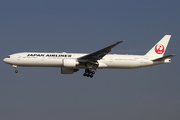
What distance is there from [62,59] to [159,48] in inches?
579

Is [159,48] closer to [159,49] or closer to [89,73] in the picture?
[159,49]

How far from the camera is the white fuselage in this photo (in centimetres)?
5225

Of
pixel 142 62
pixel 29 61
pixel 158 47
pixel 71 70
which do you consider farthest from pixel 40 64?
pixel 158 47

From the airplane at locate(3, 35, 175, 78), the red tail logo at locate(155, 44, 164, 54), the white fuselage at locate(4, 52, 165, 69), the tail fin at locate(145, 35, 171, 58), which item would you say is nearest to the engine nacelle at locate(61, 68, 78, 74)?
the airplane at locate(3, 35, 175, 78)

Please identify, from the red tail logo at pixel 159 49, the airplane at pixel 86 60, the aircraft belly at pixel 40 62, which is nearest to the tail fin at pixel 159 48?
the red tail logo at pixel 159 49

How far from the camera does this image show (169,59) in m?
53.8

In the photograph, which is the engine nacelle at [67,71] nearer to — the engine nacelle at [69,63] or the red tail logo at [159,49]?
the engine nacelle at [69,63]

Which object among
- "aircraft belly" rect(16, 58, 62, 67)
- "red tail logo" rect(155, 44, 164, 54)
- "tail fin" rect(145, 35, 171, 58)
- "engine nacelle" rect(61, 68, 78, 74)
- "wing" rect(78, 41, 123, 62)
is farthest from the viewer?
"red tail logo" rect(155, 44, 164, 54)

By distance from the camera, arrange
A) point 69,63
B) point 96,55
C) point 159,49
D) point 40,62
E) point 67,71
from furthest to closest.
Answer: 1. point 159,49
2. point 67,71
3. point 40,62
4. point 96,55
5. point 69,63

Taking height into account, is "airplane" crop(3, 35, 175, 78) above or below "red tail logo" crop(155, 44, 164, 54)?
below

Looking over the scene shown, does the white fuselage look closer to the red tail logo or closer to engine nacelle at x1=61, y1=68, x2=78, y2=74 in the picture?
the red tail logo

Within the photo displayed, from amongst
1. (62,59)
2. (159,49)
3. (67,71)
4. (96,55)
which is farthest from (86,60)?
(159,49)

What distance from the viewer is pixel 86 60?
172 feet

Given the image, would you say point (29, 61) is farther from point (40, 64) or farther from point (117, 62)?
point (117, 62)
